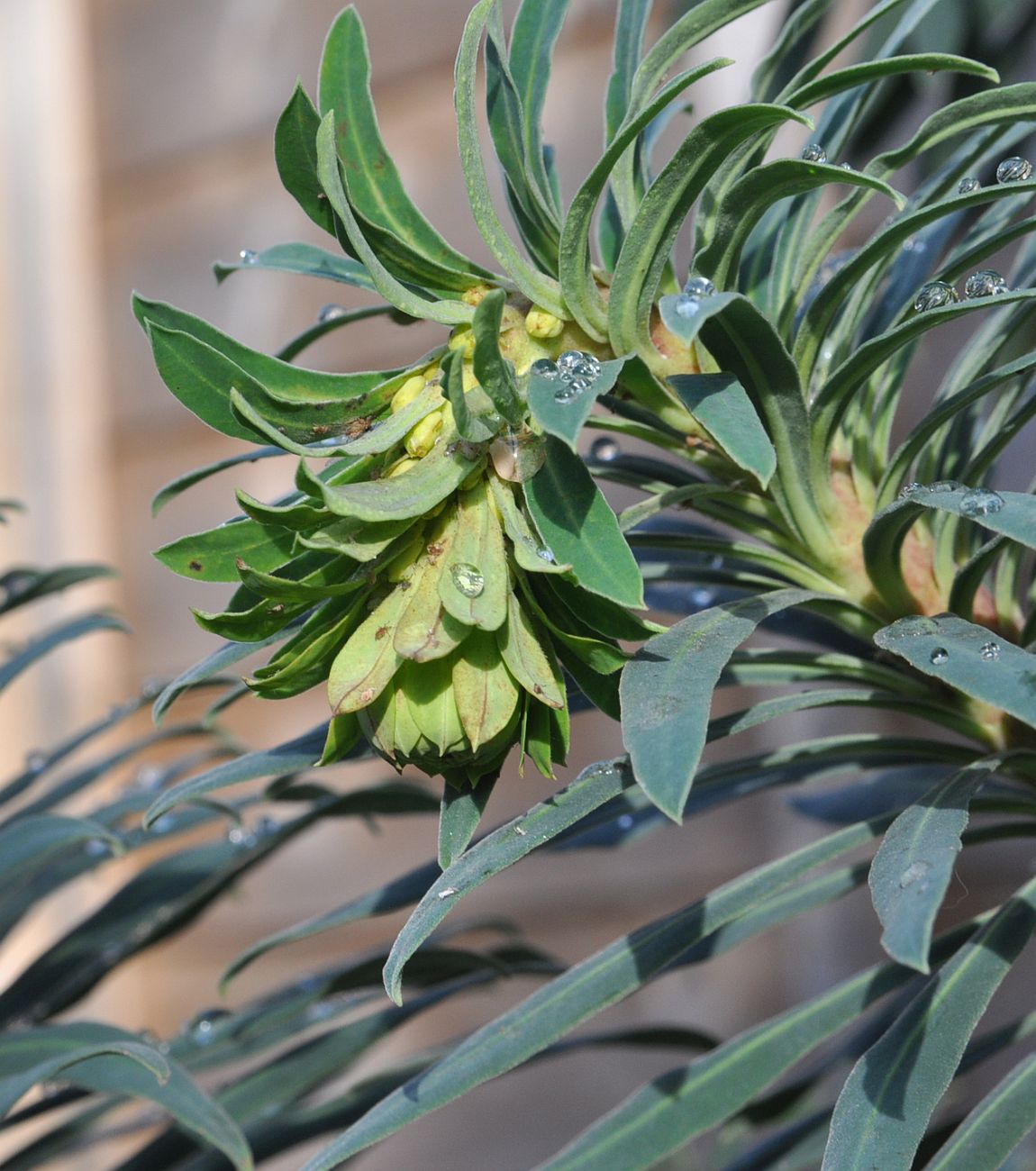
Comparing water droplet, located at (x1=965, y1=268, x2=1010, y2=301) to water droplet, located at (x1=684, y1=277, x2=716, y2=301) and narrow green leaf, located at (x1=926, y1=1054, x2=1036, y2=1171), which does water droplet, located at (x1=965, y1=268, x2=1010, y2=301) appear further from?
narrow green leaf, located at (x1=926, y1=1054, x2=1036, y2=1171)

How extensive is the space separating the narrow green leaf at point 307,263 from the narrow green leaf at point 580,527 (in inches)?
5.7

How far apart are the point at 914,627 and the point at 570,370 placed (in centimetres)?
16

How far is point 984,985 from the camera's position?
44 cm

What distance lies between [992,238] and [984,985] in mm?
280

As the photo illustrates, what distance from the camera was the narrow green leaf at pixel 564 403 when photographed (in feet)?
1.07

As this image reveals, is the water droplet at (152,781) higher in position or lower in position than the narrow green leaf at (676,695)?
lower

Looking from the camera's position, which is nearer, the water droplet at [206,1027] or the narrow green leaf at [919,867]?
the narrow green leaf at [919,867]

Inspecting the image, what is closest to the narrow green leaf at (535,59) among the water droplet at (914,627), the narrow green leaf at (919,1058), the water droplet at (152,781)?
the water droplet at (914,627)

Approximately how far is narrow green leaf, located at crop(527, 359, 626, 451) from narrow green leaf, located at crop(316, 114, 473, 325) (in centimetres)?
6

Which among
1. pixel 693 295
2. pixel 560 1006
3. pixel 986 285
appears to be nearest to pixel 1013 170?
pixel 986 285

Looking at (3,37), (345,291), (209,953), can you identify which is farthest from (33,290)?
(209,953)

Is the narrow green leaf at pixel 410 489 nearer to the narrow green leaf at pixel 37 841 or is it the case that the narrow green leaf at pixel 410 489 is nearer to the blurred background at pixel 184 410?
the narrow green leaf at pixel 37 841

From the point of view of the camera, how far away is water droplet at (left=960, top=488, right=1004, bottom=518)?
0.38 meters

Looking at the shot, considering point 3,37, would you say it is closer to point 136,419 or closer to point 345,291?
point 136,419
